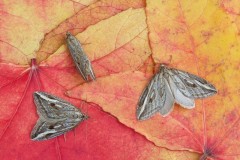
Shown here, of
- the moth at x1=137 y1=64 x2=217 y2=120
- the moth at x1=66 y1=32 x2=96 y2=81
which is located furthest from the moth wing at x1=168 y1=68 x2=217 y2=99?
the moth at x1=66 y1=32 x2=96 y2=81

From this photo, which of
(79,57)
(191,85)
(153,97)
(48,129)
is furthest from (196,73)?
(48,129)

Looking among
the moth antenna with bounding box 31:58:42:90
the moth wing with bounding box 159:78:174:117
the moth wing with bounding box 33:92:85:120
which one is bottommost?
the moth wing with bounding box 159:78:174:117

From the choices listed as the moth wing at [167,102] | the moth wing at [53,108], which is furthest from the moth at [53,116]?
the moth wing at [167,102]

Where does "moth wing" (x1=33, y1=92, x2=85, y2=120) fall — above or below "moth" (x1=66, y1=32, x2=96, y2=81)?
below

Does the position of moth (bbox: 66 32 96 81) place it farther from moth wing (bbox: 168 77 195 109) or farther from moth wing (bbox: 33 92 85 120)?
moth wing (bbox: 168 77 195 109)

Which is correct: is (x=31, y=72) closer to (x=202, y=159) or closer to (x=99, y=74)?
(x=99, y=74)

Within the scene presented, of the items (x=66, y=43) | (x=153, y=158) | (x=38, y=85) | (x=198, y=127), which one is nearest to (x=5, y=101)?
(x=38, y=85)
